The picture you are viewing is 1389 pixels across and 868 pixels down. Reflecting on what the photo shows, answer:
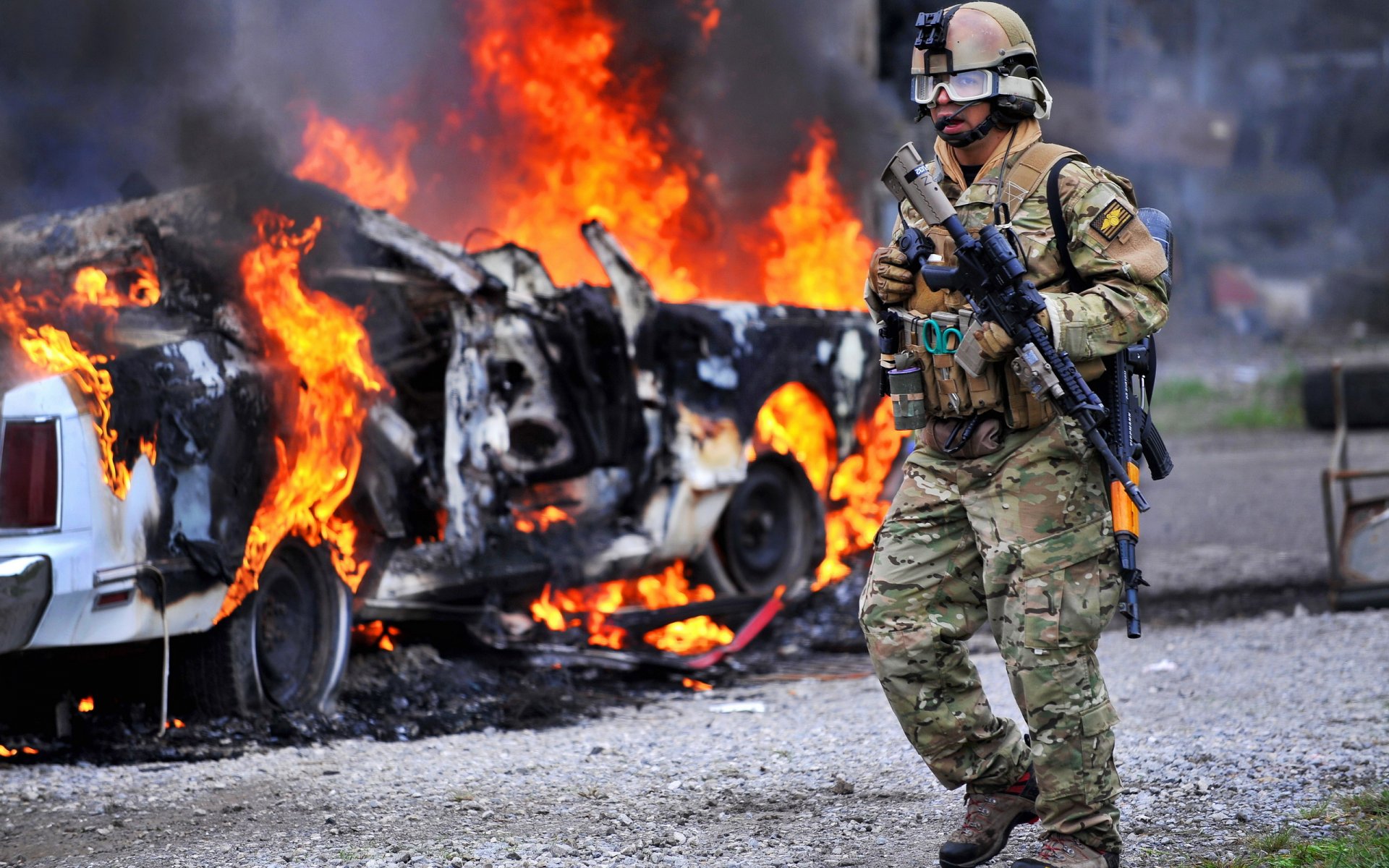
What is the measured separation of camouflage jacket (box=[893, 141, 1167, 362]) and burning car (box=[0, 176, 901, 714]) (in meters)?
2.52

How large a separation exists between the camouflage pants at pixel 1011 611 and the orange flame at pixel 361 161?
5.13 meters

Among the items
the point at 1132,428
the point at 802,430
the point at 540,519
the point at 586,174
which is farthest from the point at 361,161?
the point at 1132,428

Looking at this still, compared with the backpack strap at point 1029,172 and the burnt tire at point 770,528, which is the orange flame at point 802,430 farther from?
the backpack strap at point 1029,172

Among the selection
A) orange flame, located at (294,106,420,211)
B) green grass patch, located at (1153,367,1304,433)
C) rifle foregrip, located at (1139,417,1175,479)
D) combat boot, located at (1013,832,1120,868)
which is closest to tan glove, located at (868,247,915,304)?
rifle foregrip, located at (1139,417,1175,479)

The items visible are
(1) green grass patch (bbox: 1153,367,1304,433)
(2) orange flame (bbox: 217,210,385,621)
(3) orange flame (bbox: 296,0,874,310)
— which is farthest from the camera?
(1) green grass patch (bbox: 1153,367,1304,433)

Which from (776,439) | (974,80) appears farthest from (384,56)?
(974,80)

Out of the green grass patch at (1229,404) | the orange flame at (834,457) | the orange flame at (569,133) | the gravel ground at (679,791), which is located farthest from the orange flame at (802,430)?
the green grass patch at (1229,404)

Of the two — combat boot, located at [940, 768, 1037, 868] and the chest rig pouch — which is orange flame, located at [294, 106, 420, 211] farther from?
combat boot, located at [940, 768, 1037, 868]

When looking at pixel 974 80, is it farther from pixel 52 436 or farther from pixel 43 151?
pixel 43 151

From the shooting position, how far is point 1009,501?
11.0 feet

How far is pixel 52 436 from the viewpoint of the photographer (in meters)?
4.30

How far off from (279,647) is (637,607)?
5.86ft

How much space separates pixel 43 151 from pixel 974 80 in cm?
478

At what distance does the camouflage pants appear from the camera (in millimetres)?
3268
